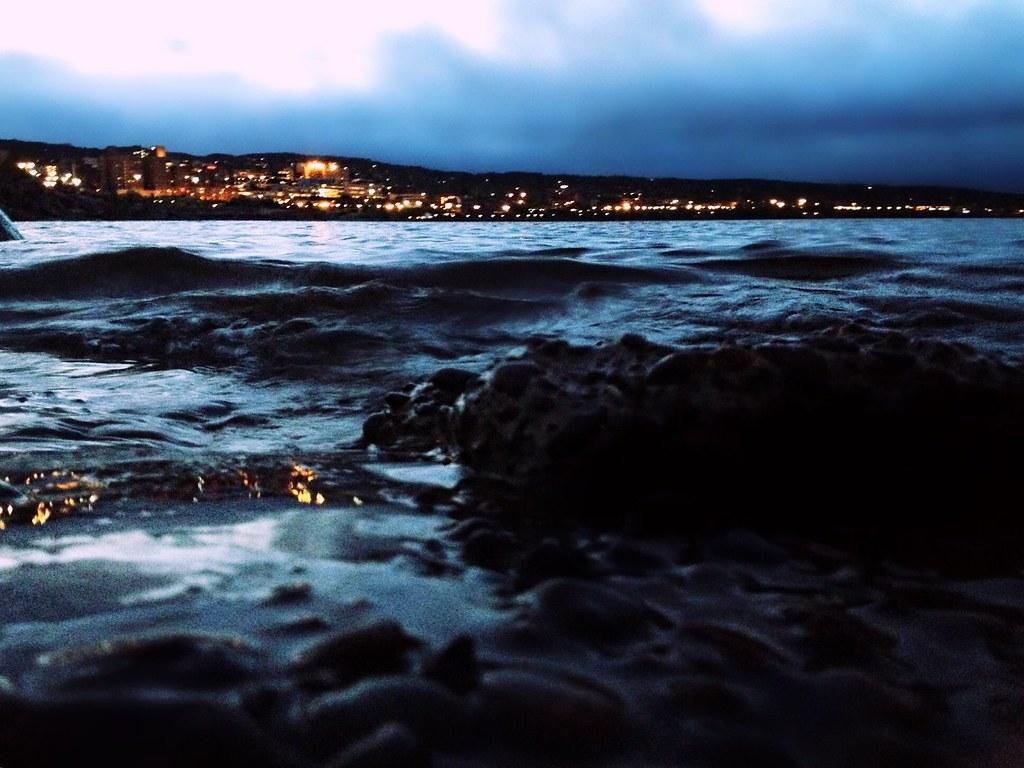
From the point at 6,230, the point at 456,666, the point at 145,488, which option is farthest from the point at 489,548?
the point at 6,230

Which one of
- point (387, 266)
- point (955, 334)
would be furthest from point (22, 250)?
point (955, 334)

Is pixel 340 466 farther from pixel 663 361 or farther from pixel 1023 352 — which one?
pixel 1023 352

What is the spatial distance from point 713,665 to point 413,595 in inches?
20.9

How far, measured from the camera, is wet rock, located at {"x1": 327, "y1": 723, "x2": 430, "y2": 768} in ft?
3.30

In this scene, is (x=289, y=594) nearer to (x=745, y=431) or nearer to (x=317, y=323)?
(x=745, y=431)

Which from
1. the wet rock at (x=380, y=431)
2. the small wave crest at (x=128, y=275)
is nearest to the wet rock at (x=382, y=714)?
the wet rock at (x=380, y=431)

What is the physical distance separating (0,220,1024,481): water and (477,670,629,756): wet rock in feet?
5.10

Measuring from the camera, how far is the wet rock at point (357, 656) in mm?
1199

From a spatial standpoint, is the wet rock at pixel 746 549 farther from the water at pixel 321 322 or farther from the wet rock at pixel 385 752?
the water at pixel 321 322

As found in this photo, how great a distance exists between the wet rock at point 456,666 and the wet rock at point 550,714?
2cm

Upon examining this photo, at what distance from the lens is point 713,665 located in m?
1.29

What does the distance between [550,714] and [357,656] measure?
0.30 metres

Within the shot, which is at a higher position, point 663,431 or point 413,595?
point 663,431

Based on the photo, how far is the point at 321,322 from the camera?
6.34 meters
